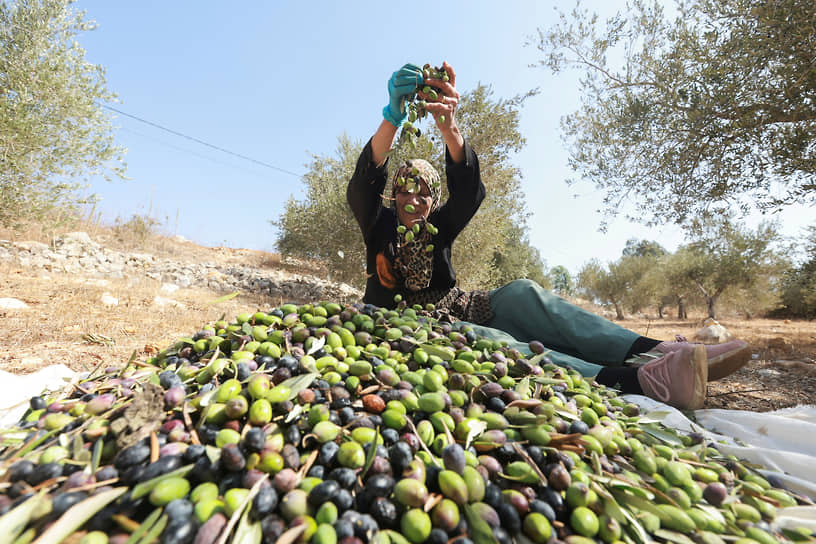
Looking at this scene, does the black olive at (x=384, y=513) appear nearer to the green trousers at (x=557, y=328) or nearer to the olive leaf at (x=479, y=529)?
the olive leaf at (x=479, y=529)

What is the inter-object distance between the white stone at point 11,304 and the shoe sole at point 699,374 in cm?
613

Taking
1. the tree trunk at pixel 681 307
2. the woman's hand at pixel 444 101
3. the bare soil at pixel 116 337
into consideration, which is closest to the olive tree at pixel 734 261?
the tree trunk at pixel 681 307

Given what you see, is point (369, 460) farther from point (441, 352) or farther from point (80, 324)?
point (80, 324)

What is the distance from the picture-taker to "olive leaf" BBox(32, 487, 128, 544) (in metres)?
0.62

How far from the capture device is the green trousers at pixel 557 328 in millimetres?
2402

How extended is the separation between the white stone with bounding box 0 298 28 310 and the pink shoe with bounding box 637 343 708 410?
5.96 metres

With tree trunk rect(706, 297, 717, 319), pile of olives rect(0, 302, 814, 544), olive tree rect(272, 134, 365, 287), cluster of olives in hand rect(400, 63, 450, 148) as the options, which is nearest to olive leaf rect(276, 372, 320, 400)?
→ pile of olives rect(0, 302, 814, 544)

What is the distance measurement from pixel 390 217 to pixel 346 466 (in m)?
2.52

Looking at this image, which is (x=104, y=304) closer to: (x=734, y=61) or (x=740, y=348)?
(x=740, y=348)

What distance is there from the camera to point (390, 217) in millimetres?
3189

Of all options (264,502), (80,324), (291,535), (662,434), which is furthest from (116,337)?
(662,434)

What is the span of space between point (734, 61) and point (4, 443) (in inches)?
310

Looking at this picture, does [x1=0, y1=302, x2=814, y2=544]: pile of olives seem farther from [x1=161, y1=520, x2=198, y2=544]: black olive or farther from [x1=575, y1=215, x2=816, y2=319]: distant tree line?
[x1=575, y1=215, x2=816, y2=319]: distant tree line

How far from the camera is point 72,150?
8195mm
